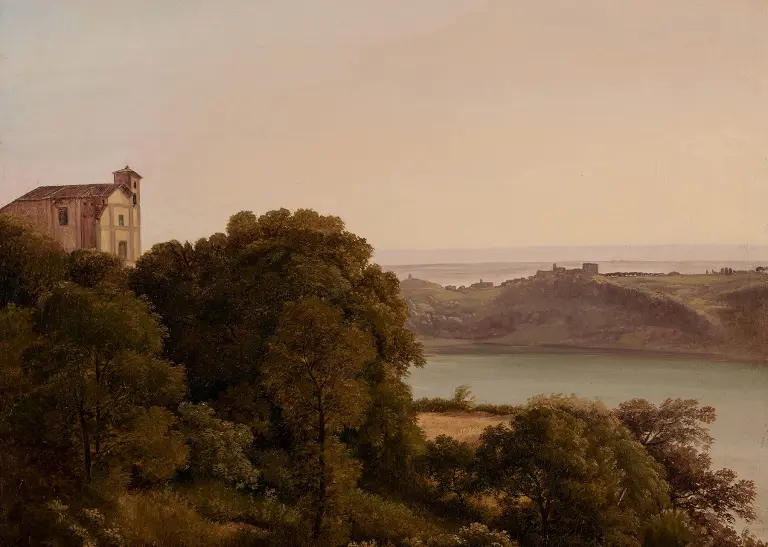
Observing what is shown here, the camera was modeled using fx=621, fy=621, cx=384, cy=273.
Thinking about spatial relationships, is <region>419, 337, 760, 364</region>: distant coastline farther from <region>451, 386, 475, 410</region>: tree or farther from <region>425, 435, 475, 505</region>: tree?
<region>425, 435, 475, 505</region>: tree

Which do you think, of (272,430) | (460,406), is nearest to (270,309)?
(272,430)

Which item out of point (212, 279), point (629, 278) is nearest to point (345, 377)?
point (212, 279)

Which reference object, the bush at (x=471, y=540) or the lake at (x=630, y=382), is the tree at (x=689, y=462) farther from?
the lake at (x=630, y=382)

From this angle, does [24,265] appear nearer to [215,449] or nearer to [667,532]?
[215,449]

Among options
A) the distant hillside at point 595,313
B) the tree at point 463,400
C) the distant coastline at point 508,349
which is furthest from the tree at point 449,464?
the distant coastline at point 508,349

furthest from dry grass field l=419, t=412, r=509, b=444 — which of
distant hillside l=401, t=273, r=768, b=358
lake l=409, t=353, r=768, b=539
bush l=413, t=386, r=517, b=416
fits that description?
distant hillside l=401, t=273, r=768, b=358

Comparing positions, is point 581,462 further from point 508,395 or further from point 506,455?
point 508,395
